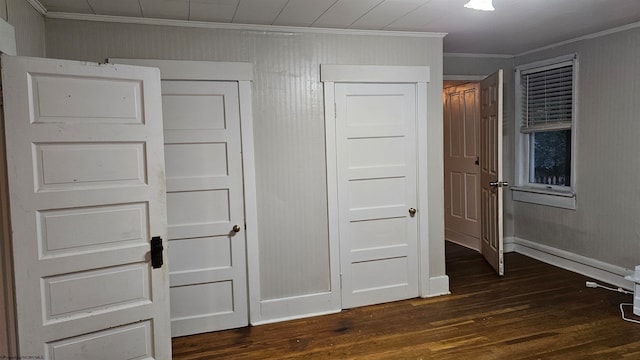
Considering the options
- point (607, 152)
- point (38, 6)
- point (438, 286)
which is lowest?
point (438, 286)

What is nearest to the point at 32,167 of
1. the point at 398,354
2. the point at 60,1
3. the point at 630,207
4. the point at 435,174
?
the point at 60,1

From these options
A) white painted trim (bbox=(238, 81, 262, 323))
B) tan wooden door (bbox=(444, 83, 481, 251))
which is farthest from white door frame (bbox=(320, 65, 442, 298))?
tan wooden door (bbox=(444, 83, 481, 251))

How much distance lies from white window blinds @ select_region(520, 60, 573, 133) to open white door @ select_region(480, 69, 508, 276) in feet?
2.01

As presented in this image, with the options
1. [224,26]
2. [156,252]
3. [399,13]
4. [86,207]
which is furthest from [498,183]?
[86,207]

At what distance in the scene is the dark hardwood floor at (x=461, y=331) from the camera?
293 cm

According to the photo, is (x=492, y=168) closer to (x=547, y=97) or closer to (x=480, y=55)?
(x=547, y=97)

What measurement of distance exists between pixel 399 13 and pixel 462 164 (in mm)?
2983

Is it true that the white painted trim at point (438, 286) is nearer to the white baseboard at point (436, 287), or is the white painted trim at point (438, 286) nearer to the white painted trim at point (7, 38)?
the white baseboard at point (436, 287)

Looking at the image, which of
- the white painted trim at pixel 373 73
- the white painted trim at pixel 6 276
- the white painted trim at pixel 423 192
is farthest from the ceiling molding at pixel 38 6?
the white painted trim at pixel 423 192

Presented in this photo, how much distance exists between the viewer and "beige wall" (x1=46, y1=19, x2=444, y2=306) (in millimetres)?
3285

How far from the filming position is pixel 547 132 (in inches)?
191

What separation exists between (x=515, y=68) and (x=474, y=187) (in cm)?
148

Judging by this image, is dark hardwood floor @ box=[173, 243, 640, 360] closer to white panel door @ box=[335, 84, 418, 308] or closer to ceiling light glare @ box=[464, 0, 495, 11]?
white panel door @ box=[335, 84, 418, 308]

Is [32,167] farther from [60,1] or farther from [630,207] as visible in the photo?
[630,207]
